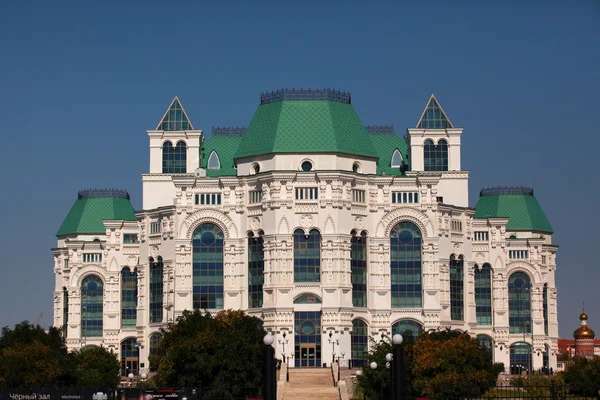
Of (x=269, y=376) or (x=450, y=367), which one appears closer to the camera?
(x=269, y=376)

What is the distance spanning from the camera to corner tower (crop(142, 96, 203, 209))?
172 m

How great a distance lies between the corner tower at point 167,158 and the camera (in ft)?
566

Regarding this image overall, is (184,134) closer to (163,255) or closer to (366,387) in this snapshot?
(163,255)

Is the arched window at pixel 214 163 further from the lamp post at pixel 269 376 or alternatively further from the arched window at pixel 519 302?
the lamp post at pixel 269 376

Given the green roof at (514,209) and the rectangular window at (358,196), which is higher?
the green roof at (514,209)

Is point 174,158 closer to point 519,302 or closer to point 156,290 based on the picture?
point 156,290

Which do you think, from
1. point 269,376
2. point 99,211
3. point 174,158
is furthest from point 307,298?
point 269,376

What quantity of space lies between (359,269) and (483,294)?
24.1 m

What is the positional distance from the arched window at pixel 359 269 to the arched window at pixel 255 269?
9826 millimetres

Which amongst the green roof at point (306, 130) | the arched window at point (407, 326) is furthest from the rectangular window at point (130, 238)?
the arched window at point (407, 326)

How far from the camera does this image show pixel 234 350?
12500 centimetres

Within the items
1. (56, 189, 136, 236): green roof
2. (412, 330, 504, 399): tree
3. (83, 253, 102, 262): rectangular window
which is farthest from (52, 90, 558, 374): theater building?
(412, 330, 504, 399): tree

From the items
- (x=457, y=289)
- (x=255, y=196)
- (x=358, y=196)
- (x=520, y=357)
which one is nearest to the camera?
(x=358, y=196)

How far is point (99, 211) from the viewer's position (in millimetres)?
197875
